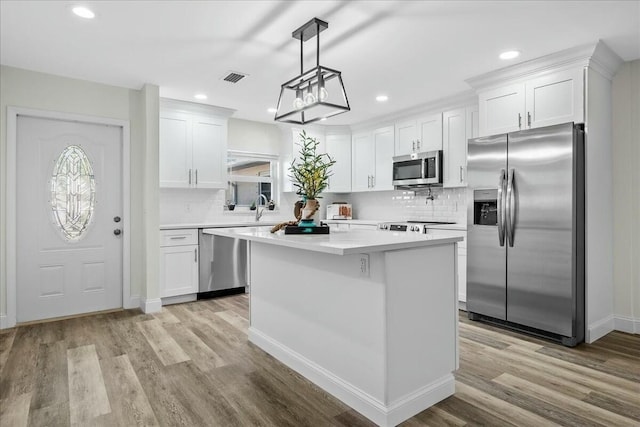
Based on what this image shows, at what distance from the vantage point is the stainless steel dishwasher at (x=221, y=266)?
4.72 meters

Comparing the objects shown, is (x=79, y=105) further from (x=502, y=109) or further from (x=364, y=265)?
(x=502, y=109)

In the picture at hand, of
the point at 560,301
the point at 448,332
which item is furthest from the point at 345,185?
the point at 448,332

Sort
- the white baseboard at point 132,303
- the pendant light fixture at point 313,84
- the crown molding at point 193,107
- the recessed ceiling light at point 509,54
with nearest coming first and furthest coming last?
1. the pendant light fixture at point 313,84
2. the recessed ceiling light at point 509,54
3. the white baseboard at point 132,303
4. the crown molding at point 193,107

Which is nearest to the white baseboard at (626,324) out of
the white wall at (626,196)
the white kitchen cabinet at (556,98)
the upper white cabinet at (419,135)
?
the white wall at (626,196)

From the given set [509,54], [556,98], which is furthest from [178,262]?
[556,98]

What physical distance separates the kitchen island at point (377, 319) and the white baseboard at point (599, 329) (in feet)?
5.52

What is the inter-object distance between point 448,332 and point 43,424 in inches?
91.8

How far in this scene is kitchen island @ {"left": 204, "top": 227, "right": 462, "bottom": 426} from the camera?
1996mm

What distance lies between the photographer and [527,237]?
338cm

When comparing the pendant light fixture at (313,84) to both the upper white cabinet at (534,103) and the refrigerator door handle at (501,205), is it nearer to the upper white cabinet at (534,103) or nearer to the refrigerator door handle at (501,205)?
the refrigerator door handle at (501,205)

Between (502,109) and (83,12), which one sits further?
(502,109)

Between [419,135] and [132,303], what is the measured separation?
414 cm

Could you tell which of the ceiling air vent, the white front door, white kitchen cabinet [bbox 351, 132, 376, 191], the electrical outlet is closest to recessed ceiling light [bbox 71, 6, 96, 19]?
the ceiling air vent

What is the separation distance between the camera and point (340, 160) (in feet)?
20.1
